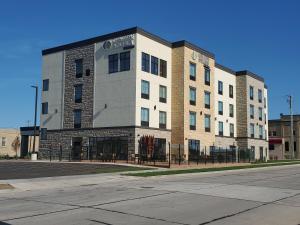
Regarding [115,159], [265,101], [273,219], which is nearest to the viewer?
[273,219]

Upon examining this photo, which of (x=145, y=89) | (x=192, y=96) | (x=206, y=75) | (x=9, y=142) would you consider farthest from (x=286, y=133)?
(x=145, y=89)

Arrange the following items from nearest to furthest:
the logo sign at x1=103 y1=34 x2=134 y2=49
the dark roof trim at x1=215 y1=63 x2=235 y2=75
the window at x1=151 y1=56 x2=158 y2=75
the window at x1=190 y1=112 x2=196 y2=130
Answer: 1. the logo sign at x1=103 y1=34 x2=134 y2=49
2. the window at x1=151 y1=56 x2=158 y2=75
3. the window at x1=190 y1=112 x2=196 y2=130
4. the dark roof trim at x1=215 y1=63 x2=235 y2=75

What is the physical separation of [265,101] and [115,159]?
4487 cm

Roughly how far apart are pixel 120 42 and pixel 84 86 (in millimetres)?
7232

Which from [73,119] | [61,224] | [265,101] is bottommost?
[61,224]

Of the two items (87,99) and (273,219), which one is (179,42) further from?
(273,219)

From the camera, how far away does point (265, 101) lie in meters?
82.5

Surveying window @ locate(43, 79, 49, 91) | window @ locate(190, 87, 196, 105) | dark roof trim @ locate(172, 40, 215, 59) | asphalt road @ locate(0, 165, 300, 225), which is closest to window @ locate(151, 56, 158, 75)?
dark roof trim @ locate(172, 40, 215, 59)

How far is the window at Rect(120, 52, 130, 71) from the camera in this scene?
47.1m

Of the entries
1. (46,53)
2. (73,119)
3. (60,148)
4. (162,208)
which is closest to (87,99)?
(73,119)

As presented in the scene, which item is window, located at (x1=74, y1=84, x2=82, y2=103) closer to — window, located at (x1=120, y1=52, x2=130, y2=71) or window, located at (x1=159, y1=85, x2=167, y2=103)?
window, located at (x1=120, y1=52, x2=130, y2=71)

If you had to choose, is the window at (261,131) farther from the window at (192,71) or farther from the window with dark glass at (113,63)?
the window with dark glass at (113,63)

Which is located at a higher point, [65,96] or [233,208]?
[65,96]

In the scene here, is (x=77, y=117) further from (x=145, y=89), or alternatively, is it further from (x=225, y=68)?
(x=225, y=68)
